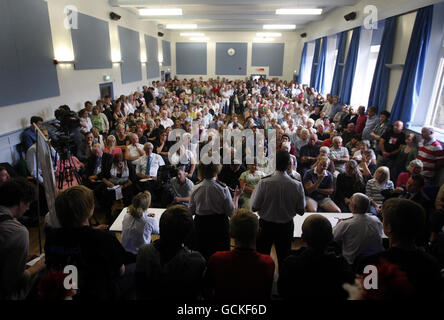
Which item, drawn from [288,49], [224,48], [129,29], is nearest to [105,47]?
[129,29]

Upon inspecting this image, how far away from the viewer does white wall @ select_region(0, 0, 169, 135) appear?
4.99 metres

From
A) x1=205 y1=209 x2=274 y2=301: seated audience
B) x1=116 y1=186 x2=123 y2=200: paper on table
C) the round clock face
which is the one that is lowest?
x1=116 y1=186 x2=123 y2=200: paper on table

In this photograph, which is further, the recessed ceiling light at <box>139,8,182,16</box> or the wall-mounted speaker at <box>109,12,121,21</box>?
the wall-mounted speaker at <box>109,12,121,21</box>

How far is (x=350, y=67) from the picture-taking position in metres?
8.00

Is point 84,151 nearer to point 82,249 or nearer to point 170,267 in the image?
point 82,249

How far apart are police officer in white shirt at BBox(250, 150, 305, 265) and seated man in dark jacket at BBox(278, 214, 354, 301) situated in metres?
0.91

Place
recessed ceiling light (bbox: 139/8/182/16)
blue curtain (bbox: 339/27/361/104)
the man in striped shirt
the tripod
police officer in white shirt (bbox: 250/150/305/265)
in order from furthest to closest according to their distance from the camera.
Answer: recessed ceiling light (bbox: 139/8/182/16) < blue curtain (bbox: 339/27/361/104) < the man in striped shirt < the tripod < police officer in white shirt (bbox: 250/150/305/265)

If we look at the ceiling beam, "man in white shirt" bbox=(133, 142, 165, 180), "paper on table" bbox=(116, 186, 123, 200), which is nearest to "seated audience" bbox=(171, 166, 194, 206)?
"man in white shirt" bbox=(133, 142, 165, 180)

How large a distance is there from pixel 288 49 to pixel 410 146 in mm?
14436

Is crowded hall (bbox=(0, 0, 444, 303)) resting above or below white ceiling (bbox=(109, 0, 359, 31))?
below

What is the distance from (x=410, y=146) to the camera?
4.55m

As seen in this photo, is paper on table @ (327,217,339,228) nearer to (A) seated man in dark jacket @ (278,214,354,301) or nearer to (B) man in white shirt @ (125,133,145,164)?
(A) seated man in dark jacket @ (278,214,354,301)

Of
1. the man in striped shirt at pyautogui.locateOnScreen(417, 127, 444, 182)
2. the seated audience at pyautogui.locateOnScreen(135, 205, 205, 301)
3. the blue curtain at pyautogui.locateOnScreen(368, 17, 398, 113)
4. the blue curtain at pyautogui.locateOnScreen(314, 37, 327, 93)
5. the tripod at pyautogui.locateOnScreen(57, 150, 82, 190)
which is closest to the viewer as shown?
the seated audience at pyautogui.locateOnScreen(135, 205, 205, 301)

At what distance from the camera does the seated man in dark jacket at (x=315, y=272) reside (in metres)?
1.27
